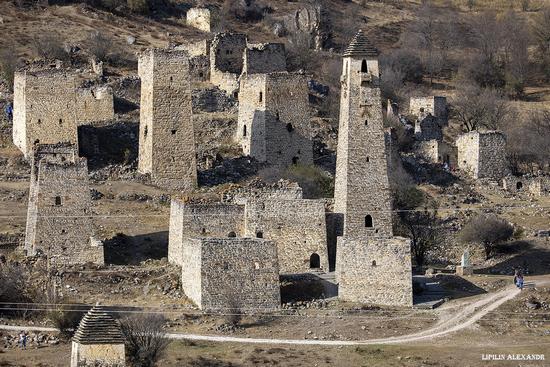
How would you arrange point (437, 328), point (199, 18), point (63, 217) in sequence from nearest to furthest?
point (437, 328), point (63, 217), point (199, 18)

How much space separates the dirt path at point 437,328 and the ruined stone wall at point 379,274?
1.59m

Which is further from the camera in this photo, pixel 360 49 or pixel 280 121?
pixel 280 121

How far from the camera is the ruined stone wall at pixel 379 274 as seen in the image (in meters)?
60.5

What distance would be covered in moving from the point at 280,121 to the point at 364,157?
1083cm

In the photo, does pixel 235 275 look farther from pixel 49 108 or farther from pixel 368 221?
pixel 49 108

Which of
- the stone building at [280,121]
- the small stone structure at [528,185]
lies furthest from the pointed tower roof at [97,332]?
the small stone structure at [528,185]

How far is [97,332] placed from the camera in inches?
1922

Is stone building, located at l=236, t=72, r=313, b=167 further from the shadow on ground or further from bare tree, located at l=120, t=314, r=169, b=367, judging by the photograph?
bare tree, located at l=120, t=314, r=169, b=367

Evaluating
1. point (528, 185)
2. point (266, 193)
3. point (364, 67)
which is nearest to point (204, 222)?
point (266, 193)

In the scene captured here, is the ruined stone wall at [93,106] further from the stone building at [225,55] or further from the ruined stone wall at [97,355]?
the ruined stone wall at [97,355]

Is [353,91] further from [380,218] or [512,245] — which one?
[512,245]

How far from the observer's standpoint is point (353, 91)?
6369 cm

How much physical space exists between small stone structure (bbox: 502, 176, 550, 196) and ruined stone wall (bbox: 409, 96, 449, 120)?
358 inches

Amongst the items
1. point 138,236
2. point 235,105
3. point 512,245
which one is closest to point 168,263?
point 138,236
